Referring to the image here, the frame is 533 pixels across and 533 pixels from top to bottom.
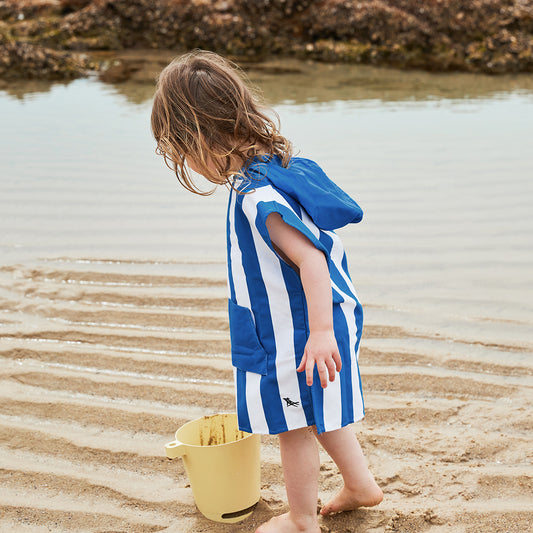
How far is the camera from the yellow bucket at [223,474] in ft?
6.19

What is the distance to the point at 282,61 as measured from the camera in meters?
11.4

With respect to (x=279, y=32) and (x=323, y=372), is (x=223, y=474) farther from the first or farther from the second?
(x=279, y=32)

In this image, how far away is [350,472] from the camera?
1.85 meters

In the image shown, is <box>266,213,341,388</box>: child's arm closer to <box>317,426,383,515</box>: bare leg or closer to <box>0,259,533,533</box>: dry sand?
<box>317,426,383,515</box>: bare leg

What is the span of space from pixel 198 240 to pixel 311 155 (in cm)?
196

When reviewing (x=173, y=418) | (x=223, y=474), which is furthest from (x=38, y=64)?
(x=223, y=474)

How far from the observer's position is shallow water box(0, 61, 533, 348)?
3.54m

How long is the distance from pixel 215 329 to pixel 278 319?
5.22ft

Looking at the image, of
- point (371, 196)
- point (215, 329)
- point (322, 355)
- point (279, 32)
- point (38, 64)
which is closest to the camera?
Result: point (322, 355)

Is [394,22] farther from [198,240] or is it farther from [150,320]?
[150,320]

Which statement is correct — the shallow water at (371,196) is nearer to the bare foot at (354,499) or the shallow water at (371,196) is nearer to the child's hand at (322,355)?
the bare foot at (354,499)

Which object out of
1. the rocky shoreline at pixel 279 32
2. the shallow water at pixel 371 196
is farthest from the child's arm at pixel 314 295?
the rocky shoreline at pixel 279 32

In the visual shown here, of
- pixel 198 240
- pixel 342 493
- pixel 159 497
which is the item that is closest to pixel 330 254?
pixel 342 493

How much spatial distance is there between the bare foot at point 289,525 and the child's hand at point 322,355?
46cm
